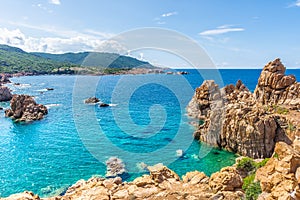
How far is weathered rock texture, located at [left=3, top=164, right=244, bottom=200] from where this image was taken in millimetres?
23406

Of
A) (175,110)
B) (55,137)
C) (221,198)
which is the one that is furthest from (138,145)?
(175,110)

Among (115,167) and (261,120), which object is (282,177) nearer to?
(115,167)

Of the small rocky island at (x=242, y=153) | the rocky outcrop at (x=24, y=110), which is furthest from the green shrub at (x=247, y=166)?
the rocky outcrop at (x=24, y=110)

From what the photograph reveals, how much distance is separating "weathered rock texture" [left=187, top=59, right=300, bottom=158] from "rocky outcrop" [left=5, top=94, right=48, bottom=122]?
179ft

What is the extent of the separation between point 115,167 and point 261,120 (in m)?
29.3

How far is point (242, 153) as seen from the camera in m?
51.6

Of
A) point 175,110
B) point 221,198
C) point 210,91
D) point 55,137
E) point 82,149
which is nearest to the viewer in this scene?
point 221,198

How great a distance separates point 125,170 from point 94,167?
247 inches

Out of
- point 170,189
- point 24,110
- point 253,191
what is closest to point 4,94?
point 24,110

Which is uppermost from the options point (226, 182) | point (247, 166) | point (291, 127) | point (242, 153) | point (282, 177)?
point (282, 177)

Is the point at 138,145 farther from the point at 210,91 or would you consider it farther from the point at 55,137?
the point at 210,91

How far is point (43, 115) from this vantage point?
90438 millimetres

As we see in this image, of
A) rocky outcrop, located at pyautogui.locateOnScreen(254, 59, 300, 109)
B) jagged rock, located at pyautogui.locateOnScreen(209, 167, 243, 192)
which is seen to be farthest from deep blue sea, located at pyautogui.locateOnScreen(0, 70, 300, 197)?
rocky outcrop, located at pyautogui.locateOnScreen(254, 59, 300, 109)

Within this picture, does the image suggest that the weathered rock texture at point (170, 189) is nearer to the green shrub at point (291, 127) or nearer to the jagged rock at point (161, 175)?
the jagged rock at point (161, 175)
